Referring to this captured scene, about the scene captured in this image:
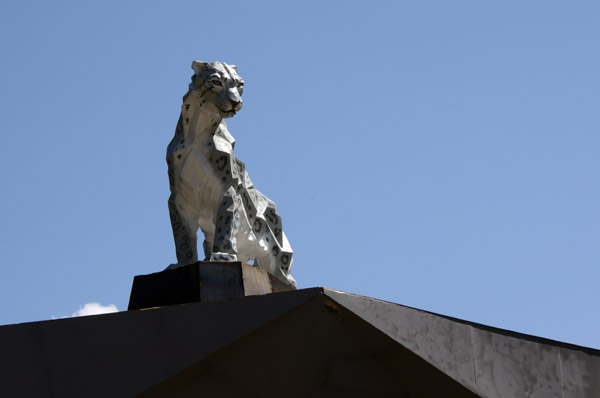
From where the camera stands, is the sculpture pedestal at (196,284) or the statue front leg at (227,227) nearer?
the sculpture pedestal at (196,284)

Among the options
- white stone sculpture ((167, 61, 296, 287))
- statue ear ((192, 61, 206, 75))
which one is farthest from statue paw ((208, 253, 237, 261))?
statue ear ((192, 61, 206, 75))

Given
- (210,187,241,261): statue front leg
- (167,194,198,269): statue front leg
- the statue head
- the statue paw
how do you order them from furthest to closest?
(167,194,198,269): statue front leg
the statue head
(210,187,241,261): statue front leg
the statue paw

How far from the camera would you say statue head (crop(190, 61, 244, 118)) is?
38.6ft

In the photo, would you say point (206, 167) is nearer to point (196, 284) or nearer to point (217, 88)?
point (217, 88)

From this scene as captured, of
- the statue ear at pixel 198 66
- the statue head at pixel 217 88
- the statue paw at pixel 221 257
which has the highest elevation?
the statue ear at pixel 198 66

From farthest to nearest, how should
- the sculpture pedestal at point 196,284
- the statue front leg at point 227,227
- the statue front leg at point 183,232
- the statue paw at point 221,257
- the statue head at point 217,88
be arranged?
the statue front leg at point 183,232, the statue head at point 217,88, the statue front leg at point 227,227, the statue paw at point 221,257, the sculpture pedestal at point 196,284

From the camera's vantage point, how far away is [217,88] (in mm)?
11781

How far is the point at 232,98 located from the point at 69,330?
3685 millimetres

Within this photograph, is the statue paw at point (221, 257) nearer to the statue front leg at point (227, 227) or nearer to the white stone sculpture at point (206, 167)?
the statue front leg at point (227, 227)

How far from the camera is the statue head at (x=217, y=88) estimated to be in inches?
463

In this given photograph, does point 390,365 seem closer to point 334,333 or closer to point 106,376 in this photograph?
point 334,333

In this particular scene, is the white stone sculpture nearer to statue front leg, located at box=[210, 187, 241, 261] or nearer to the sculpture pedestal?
statue front leg, located at box=[210, 187, 241, 261]

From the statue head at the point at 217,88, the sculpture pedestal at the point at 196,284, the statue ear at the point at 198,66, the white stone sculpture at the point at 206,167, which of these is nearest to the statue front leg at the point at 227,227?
the white stone sculpture at the point at 206,167

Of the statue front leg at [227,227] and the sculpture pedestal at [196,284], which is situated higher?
the statue front leg at [227,227]
